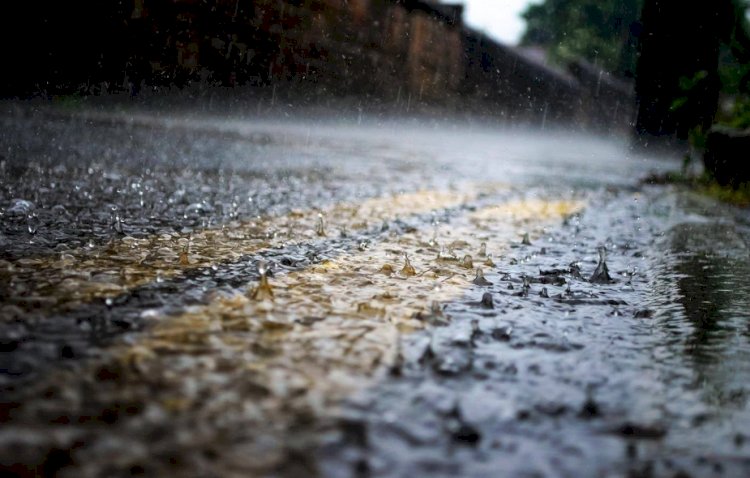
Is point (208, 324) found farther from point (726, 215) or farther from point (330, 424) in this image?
point (726, 215)

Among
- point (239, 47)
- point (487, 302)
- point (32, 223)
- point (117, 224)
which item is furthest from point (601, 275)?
point (239, 47)

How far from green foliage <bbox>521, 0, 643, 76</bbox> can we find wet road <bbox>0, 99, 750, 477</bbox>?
30.5 metres

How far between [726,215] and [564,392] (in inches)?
122

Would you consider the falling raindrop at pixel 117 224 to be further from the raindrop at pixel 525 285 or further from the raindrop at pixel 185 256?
the raindrop at pixel 525 285

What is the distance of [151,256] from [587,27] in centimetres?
4233

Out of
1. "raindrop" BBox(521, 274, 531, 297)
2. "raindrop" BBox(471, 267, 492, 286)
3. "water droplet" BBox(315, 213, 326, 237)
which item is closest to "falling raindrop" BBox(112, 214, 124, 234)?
"water droplet" BBox(315, 213, 326, 237)

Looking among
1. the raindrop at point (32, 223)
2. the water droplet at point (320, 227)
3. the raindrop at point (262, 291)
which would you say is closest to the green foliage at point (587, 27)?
the water droplet at point (320, 227)

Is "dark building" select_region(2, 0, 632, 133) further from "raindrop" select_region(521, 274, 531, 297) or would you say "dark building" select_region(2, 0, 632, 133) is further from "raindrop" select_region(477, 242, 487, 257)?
"raindrop" select_region(521, 274, 531, 297)

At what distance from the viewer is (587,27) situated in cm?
4028

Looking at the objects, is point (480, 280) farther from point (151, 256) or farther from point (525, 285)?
point (151, 256)

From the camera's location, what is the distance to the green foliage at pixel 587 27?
3431cm

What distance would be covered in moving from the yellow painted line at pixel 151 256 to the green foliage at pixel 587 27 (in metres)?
30.4

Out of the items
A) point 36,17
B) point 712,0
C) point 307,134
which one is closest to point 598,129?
point 712,0

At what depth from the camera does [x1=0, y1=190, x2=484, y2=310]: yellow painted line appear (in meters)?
1.50
